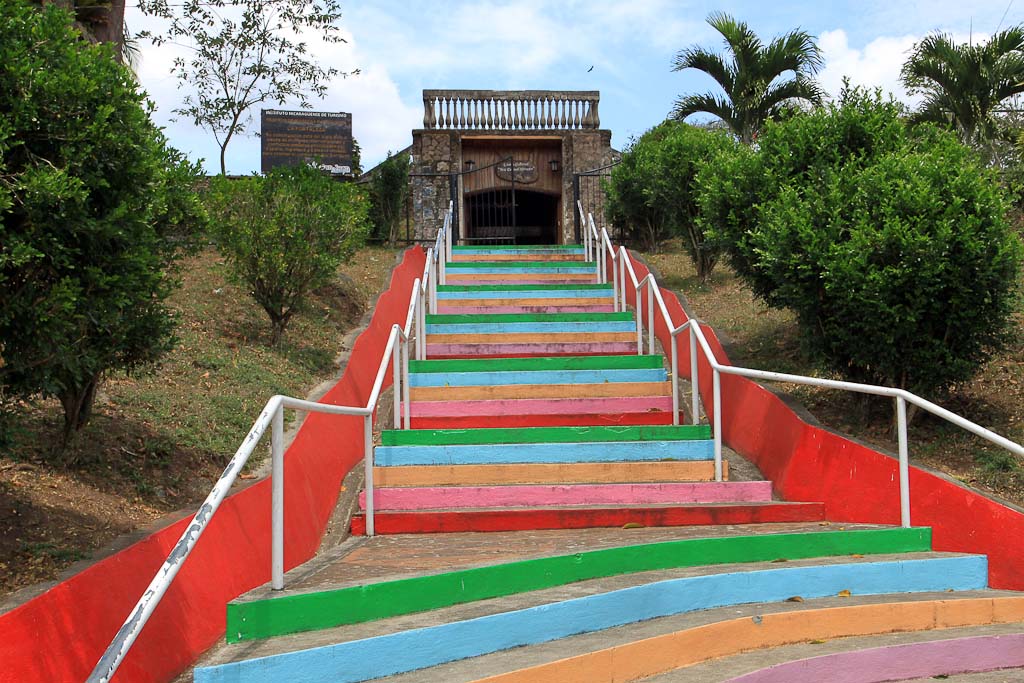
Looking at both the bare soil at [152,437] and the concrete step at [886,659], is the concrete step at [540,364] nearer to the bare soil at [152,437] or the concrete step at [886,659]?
the bare soil at [152,437]

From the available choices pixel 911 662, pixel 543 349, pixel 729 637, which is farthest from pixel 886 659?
pixel 543 349

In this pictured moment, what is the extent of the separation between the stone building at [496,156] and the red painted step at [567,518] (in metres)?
13.3

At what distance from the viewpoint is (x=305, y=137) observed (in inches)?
940

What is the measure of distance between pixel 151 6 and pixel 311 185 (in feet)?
8.55

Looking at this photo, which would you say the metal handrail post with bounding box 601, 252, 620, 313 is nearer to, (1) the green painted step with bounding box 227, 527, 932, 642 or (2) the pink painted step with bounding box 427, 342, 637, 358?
(2) the pink painted step with bounding box 427, 342, 637, 358

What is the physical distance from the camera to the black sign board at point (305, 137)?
23609mm

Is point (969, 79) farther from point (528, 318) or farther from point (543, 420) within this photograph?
point (543, 420)

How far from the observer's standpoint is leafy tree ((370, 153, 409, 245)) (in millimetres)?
18719

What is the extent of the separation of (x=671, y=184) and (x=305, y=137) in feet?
43.5

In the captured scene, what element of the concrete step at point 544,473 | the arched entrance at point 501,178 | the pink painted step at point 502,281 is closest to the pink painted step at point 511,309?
the pink painted step at point 502,281

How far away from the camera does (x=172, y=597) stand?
3678 mm

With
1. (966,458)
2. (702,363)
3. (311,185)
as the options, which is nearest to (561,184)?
(311,185)

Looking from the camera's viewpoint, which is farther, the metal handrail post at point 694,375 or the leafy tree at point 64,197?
the metal handrail post at point 694,375

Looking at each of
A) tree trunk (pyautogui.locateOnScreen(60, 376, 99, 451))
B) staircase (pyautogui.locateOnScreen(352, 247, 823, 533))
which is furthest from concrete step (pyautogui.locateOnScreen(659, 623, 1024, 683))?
tree trunk (pyautogui.locateOnScreen(60, 376, 99, 451))
